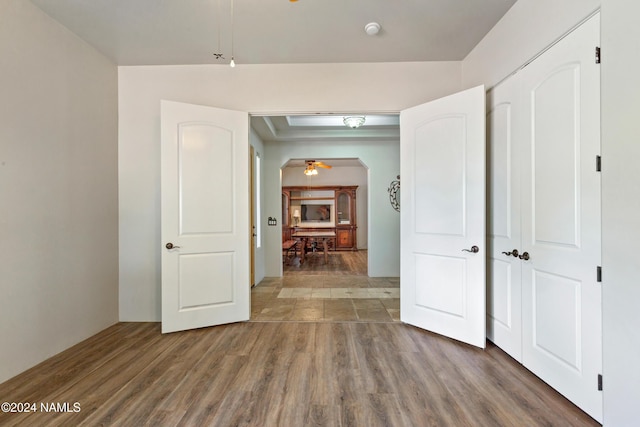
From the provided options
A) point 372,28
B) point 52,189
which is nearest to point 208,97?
point 52,189

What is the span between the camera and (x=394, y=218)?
17.7 ft

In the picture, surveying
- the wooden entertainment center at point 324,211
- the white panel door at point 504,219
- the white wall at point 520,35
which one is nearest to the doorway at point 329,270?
the wooden entertainment center at point 324,211

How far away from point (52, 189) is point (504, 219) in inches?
152

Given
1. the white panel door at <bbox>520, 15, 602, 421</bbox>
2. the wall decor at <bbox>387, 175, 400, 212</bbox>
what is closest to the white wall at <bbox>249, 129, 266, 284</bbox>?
the wall decor at <bbox>387, 175, 400, 212</bbox>

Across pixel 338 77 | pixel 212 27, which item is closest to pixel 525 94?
pixel 338 77

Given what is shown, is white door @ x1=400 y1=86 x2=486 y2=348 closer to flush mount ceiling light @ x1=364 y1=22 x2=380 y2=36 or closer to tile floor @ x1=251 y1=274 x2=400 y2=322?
tile floor @ x1=251 y1=274 x2=400 y2=322

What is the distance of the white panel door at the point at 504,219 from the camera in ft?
7.14

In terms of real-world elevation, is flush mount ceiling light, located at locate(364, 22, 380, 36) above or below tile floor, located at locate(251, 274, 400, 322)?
above

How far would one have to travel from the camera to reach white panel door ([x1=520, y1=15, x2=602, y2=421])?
1.57 meters

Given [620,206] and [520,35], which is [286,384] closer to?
[620,206]

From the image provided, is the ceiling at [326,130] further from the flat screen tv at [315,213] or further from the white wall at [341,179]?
the flat screen tv at [315,213]

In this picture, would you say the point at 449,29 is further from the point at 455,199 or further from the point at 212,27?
the point at 212,27

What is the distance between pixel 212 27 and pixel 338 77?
1330mm

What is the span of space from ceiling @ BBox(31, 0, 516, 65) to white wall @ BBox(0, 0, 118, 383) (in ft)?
1.06
